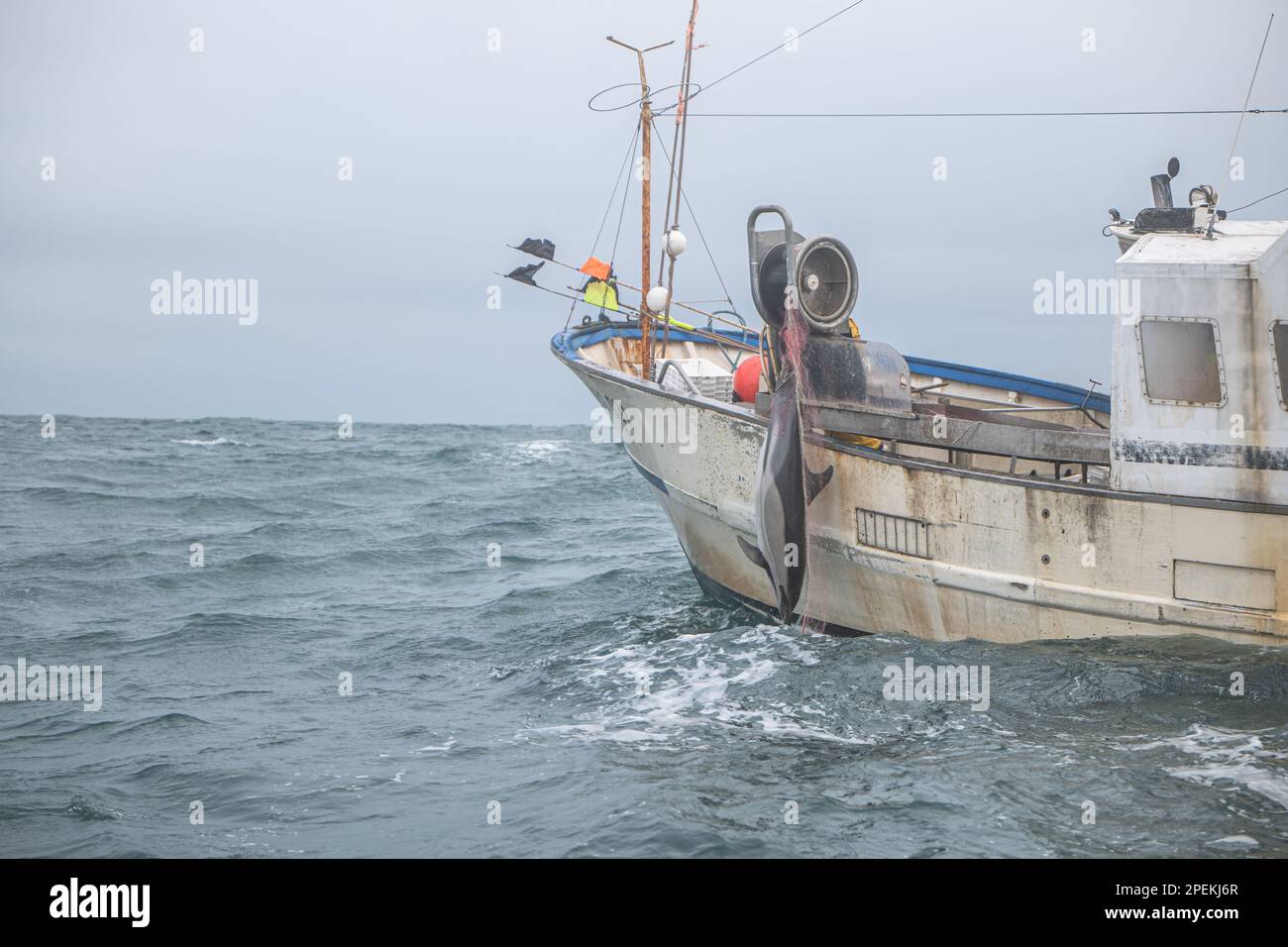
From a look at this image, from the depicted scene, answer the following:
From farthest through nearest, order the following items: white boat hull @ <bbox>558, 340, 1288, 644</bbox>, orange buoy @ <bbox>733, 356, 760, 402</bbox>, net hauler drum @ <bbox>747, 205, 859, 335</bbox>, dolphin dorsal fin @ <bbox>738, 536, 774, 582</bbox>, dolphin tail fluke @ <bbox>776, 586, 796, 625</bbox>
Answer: orange buoy @ <bbox>733, 356, 760, 402</bbox> → dolphin dorsal fin @ <bbox>738, 536, 774, 582</bbox> → net hauler drum @ <bbox>747, 205, 859, 335</bbox> → dolphin tail fluke @ <bbox>776, 586, 796, 625</bbox> → white boat hull @ <bbox>558, 340, 1288, 644</bbox>

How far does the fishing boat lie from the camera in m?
10.1

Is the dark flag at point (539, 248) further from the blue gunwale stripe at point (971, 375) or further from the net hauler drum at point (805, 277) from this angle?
the net hauler drum at point (805, 277)

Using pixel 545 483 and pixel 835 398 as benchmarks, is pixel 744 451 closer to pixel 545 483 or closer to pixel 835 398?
pixel 835 398

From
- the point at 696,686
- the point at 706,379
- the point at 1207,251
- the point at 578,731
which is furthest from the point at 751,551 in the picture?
the point at 1207,251

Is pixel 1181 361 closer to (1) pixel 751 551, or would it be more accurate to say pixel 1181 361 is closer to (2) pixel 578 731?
(1) pixel 751 551

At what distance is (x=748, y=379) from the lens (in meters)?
13.9

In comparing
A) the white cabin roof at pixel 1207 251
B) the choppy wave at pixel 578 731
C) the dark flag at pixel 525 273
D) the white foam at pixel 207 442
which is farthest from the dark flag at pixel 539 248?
the white foam at pixel 207 442
